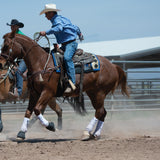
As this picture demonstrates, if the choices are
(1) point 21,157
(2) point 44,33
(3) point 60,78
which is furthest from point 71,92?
(1) point 21,157

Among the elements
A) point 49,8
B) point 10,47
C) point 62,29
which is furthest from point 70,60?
point 10,47

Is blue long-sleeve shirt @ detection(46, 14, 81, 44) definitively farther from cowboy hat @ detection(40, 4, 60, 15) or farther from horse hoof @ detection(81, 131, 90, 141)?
horse hoof @ detection(81, 131, 90, 141)

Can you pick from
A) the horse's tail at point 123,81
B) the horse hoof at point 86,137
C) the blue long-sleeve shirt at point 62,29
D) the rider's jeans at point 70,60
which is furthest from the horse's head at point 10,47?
the horse's tail at point 123,81

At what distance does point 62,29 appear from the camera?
6738mm

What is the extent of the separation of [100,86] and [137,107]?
5.57 m

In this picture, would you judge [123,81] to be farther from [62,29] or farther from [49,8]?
[49,8]

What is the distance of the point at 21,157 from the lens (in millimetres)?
4984

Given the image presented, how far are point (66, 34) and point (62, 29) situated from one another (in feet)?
1.06

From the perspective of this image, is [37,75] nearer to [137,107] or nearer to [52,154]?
[52,154]

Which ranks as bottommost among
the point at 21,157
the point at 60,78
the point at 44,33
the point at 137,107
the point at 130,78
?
the point at 137,107

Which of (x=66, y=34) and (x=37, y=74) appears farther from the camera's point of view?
(x=66, y=34)

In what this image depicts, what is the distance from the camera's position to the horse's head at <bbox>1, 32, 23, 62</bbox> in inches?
259

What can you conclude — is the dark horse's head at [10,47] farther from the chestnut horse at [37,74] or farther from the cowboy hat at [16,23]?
the cowboy hat at [16,23]

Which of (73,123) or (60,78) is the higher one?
(60,78)
